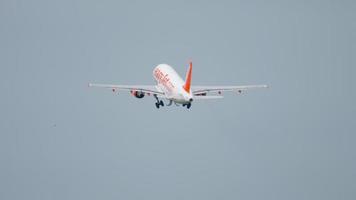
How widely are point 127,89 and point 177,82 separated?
26.9 feet

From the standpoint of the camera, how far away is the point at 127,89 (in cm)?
19350

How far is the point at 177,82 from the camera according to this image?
629 ft

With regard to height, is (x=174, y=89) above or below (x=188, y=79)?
below

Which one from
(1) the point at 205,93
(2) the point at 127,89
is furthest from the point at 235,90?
(2) the point at 127,89

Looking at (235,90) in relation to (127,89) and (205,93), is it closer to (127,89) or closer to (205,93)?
(205,93)

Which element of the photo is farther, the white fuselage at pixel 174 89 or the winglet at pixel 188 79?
the winglet at pixel 188 79

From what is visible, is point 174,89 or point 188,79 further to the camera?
point 174,89

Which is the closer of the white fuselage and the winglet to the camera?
the white fuselage

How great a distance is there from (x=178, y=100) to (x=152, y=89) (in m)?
14.3

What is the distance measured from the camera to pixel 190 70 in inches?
7244

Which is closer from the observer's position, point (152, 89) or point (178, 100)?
point (178, 100)

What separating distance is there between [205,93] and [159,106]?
25.2 feet

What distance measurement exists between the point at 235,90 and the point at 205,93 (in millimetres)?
5353

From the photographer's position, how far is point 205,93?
189625 mm
